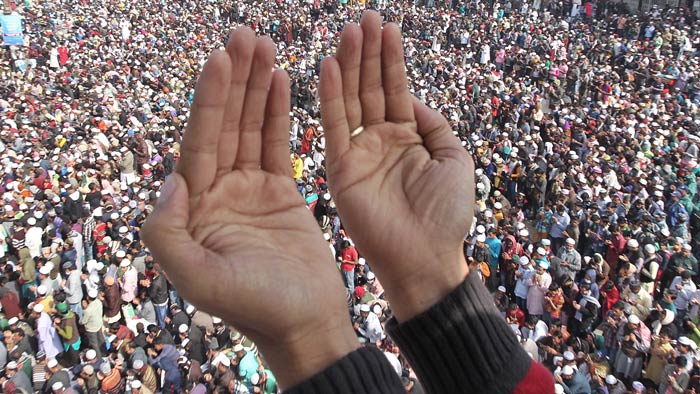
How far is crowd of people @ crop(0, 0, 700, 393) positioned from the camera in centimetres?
708

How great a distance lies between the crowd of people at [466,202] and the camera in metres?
7.08

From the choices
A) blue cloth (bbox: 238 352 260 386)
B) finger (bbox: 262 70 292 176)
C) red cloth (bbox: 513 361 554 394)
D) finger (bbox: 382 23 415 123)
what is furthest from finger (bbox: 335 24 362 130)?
blue cloth (bbox: 238 352 260 386)

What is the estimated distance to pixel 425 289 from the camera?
2186mm

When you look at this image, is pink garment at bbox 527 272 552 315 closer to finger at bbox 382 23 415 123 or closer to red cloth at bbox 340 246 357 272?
red cloth at bbox 340 246 357 272

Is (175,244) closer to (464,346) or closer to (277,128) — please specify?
(277,128)

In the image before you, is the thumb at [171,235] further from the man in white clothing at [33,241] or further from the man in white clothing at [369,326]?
the man in white clothing at [33,241]

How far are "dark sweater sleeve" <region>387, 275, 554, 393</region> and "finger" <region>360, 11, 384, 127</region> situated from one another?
32.1 inches

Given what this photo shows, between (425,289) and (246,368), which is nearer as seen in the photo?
(425,289)

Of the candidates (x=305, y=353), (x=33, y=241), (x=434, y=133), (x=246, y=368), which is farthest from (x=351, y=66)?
(x=33, y=241)

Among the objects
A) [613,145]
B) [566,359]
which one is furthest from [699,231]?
[566,359]

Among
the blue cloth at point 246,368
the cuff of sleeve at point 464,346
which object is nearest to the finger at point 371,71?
the cuff of sleeve at point 464,346

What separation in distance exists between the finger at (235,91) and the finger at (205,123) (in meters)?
0.07

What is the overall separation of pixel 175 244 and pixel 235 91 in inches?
22.9

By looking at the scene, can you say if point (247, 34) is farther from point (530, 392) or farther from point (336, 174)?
point (530, 392)
